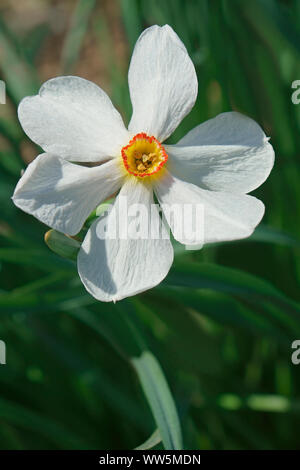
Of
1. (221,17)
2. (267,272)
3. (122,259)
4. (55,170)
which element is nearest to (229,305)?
(267,272)

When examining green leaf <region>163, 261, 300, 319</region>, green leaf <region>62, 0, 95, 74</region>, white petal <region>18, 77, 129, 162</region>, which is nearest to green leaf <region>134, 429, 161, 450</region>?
green leaf <region>163, 261, 300, 319</region>

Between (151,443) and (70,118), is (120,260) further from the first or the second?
(151,443)

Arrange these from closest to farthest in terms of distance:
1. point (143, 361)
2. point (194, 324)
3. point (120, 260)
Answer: point (120, 260)
point (143, 361)
point (194, 324)

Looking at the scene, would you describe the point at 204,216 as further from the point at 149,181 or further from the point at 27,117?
the point at 27,117

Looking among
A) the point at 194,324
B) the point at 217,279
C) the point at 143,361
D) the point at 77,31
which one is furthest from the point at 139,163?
the point at 77,31

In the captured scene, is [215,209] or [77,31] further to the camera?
[77,31]

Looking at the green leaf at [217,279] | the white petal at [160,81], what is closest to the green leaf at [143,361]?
the green leaf at [217,279]
